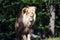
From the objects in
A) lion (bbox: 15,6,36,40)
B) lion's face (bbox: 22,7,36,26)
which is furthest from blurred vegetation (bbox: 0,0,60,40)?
lion's face (bbox: 22,7,36,26)

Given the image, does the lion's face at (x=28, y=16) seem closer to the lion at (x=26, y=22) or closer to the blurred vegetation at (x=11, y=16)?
the lion at (x=26, y=22)

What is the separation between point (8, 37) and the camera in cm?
1027

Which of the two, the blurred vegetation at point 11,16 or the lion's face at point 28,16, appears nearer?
the lion's face at point 28,16

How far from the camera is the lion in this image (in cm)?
589

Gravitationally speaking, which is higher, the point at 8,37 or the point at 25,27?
the point at 25,27

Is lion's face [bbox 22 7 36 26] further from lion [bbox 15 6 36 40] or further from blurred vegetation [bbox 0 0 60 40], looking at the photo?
blurred vegetation [bbox 0 0 60 40]

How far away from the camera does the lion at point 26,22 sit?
5.89m

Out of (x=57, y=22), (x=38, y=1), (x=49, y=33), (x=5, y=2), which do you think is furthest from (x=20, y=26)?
A: (x=57, y=22)

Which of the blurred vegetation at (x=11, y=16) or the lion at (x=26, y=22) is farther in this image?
the blurred vegetation at (x=11, y=16)

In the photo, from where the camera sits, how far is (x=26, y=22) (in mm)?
5934

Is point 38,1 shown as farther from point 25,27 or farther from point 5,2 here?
point 25,27

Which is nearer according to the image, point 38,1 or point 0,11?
point 38,1

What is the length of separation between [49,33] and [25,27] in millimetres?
4939

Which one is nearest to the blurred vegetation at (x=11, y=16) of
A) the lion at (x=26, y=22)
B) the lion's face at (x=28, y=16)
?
the lion at (x=26, y=22)
